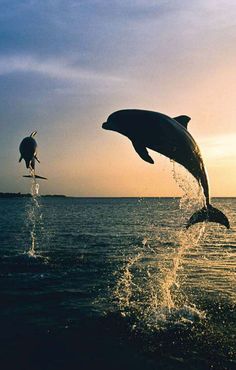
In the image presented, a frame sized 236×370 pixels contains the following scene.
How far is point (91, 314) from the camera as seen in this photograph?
14.8 meters

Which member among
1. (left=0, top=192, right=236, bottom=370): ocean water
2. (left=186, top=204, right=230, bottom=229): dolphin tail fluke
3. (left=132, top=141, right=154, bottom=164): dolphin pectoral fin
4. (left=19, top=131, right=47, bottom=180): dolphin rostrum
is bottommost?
(left=0, top=192, right=236, bottom=370): ocean water

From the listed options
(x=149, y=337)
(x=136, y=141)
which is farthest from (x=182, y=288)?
(x=136, y=141)

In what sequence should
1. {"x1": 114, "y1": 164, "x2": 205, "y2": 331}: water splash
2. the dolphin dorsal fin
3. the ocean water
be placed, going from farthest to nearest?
{"x1": 114, "y1": 164, "x2": 205, "y2": 331}: water splash → the ocean water → the dolphin dorsal fin

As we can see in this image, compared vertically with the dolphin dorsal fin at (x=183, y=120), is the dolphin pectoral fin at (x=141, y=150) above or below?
below

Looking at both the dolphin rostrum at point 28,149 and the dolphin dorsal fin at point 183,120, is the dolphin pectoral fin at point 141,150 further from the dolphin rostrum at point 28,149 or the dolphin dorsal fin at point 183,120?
the dolphin rostrum at point 28,149

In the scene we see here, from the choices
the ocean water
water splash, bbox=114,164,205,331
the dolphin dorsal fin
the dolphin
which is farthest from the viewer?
water splash, bbox=114,164,205,331

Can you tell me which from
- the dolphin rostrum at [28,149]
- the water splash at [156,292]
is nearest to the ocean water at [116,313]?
the water splash at [156,292]

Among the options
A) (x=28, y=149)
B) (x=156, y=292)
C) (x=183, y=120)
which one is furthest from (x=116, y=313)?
(x=183, y=120)

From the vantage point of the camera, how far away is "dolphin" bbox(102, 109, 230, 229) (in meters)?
9.73

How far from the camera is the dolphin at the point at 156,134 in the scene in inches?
383

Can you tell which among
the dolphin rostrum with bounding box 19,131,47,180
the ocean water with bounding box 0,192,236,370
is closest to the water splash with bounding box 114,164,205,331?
the ocean water with bounding box 0,192,236,370

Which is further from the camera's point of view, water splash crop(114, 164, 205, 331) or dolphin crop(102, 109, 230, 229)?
water splash crop(114, 164, 205, 331)

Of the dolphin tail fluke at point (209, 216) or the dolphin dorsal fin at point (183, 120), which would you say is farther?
the dolphin tail fluke at point (209, 216)

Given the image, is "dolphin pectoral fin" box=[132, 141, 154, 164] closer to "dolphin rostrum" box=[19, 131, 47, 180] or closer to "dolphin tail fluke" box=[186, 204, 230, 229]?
"dolphin tail fluke" box=[186, 204, 230, 229]
